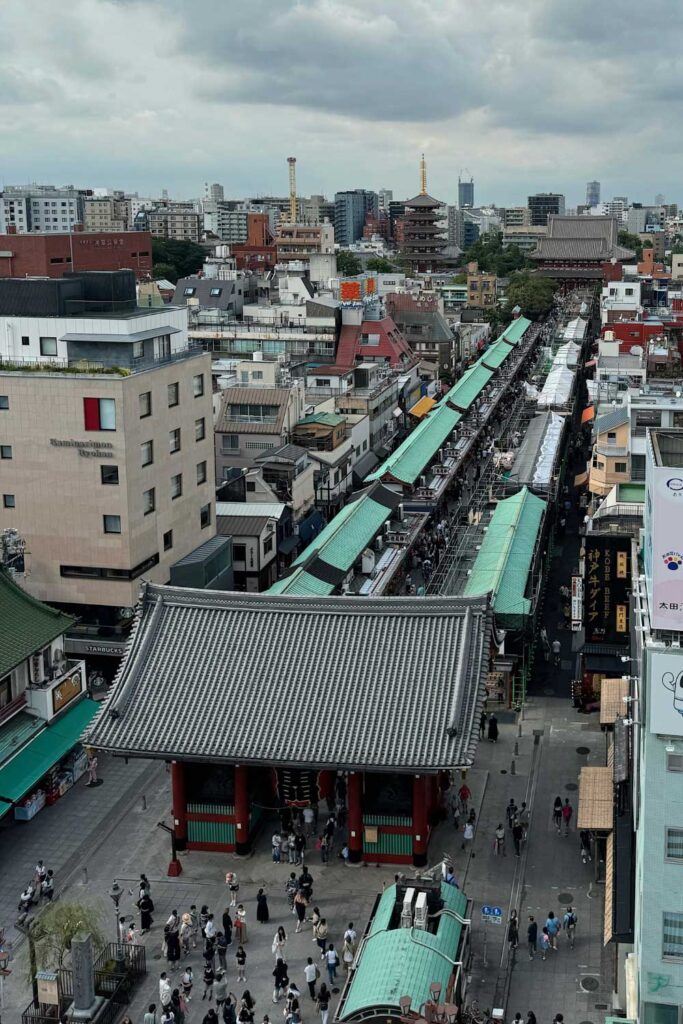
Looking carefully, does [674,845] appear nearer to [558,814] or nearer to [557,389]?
[558,814]

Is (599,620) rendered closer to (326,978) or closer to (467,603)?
(467,603)

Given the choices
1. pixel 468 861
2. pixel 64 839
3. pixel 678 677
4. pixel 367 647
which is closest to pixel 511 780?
pixel 468 861

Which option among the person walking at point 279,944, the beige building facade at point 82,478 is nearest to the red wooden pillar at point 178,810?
the person walking at point 279,944

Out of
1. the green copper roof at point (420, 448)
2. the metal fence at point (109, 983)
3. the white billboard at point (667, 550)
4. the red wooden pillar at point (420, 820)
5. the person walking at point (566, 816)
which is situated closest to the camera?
the white billboard at point (667, 550)

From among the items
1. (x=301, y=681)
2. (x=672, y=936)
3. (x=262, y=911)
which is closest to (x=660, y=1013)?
(x=672, y=936)

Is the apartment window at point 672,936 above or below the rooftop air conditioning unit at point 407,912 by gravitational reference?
above

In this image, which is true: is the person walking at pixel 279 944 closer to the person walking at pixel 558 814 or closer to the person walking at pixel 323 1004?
the person walking at pixel 323 1004
